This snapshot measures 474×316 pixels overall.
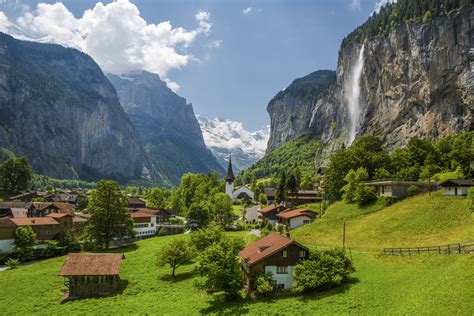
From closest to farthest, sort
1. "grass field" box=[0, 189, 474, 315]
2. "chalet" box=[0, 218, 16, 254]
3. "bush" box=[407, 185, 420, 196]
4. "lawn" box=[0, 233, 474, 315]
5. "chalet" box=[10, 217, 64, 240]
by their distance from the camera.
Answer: "lawn" box=[0, 233, 474, 315] < "grass field" box=[0, 189, 474, 315] < "bush" box=[407, 185, 420, 196] < "chalet" box=[0, 218, 16, 254] < "chalet" box=[10, 217, 64, 240]

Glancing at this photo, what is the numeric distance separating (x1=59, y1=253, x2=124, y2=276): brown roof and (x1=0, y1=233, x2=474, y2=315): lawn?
2.96 meters

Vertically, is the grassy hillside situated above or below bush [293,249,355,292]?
above

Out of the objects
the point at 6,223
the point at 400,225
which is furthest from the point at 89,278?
the point at 400,225

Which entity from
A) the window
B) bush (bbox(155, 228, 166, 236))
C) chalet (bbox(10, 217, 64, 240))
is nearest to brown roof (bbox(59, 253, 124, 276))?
the window

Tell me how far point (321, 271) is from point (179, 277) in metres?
22.4

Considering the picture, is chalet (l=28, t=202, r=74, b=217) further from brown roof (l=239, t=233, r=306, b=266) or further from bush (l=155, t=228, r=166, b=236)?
brown roof (l=239, t=233, r=306, b=266)

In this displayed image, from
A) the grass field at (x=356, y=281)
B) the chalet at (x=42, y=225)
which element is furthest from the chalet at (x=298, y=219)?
the chalet at (x=42, y=225)

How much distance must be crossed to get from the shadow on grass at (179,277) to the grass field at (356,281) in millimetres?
140

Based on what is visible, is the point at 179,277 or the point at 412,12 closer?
the point at 179,277

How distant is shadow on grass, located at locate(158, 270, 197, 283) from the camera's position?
51.5 metres

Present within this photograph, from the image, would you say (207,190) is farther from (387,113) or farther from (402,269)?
(402,269)

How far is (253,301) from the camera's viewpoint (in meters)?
38.6

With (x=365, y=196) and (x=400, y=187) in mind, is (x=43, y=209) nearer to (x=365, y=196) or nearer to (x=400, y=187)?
(x=365, y=196)

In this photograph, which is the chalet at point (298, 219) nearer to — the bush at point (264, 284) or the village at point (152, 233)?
the village at point (152, 233)
